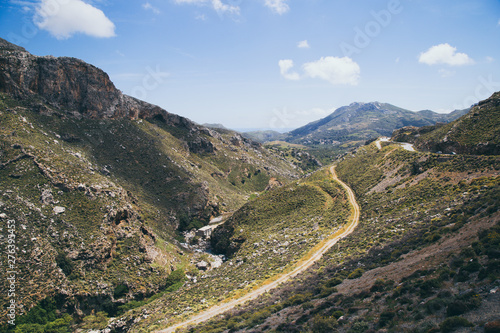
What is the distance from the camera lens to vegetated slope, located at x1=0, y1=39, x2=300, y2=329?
127 feet

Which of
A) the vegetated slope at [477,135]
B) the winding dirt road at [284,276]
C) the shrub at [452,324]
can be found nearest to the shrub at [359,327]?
the shrub at [452,324]

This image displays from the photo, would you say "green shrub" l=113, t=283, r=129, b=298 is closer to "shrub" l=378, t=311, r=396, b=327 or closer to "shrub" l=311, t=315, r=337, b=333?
"shrub" l=311, t=315, r=337, b=333

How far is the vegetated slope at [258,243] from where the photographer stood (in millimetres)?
35812

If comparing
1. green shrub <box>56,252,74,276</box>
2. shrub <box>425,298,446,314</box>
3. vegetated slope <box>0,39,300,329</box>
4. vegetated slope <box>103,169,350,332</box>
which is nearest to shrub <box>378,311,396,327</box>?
shrub <box>425,298,446,314</box>

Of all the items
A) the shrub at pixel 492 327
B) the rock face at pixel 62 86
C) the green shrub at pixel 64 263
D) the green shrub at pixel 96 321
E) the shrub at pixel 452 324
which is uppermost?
the rock face at pixel 62 86

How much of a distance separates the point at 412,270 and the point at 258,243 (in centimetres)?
3504

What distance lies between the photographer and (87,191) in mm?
50688

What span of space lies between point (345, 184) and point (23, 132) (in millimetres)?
83937

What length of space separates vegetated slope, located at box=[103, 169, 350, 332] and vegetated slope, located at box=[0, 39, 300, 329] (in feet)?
30.6

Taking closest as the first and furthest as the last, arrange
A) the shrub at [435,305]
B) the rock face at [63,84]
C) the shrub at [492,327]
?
the shrub at [492,327] < the shrub at [435,305] < the rock face at [63,84]

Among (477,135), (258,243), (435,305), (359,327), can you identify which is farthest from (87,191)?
(477,135)

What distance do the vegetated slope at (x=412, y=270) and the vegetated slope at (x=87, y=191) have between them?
2729 centimetres

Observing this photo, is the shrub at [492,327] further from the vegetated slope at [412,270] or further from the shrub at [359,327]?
the shrub at [359,327]

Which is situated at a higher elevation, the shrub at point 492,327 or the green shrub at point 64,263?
the green shrub at point 64,263
